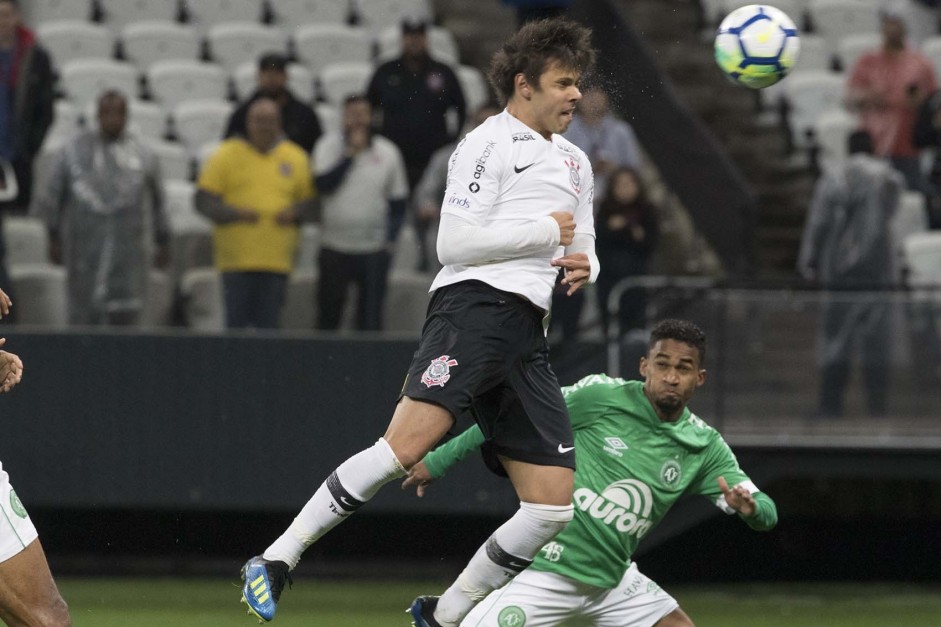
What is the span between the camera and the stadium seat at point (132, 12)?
579 inches

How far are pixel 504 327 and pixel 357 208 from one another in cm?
466

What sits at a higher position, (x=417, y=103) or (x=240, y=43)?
(x=240, y=43)

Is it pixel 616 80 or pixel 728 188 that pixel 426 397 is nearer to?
pixel 616 80

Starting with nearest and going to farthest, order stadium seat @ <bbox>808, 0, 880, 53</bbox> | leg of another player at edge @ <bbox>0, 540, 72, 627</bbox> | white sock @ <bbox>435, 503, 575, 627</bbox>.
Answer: leg of another player at edge @ <bbox>0, 540, 72, 627</bbox>
white sock @ <bbox>435, 503, 575, 627</bbox>
stadium seat @ <bbox>808, 0, 880, 53</bbox>

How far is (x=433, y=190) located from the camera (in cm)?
1112

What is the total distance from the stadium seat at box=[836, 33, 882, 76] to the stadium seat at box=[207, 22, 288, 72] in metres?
4.99

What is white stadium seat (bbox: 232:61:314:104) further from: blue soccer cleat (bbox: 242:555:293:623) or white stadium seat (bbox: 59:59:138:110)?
blue soccer cleat (bbox: 242:555:293:623)

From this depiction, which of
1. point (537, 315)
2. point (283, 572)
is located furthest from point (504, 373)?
point (283, 572)

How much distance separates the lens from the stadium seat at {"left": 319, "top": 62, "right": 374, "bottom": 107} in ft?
44.0

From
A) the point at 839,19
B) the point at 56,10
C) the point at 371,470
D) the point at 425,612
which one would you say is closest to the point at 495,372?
the point at 371,470

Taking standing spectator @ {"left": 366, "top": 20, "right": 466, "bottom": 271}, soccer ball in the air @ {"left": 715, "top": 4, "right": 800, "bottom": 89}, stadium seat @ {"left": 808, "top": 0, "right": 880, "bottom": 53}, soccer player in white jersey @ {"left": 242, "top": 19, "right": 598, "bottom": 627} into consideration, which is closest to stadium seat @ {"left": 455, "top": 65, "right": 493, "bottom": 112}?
standing spectator @ {"left": 366, "top": 20, "right": 466, "bottom": 271}

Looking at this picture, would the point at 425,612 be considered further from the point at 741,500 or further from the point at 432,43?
the point at 432,43

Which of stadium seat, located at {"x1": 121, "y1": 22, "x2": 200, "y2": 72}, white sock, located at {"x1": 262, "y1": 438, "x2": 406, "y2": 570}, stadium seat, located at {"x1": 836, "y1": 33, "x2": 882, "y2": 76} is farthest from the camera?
stadium seat, located at {"x1": 836, "y1": 33, "x2": 882, "y2": 76}

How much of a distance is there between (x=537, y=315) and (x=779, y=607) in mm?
5570
